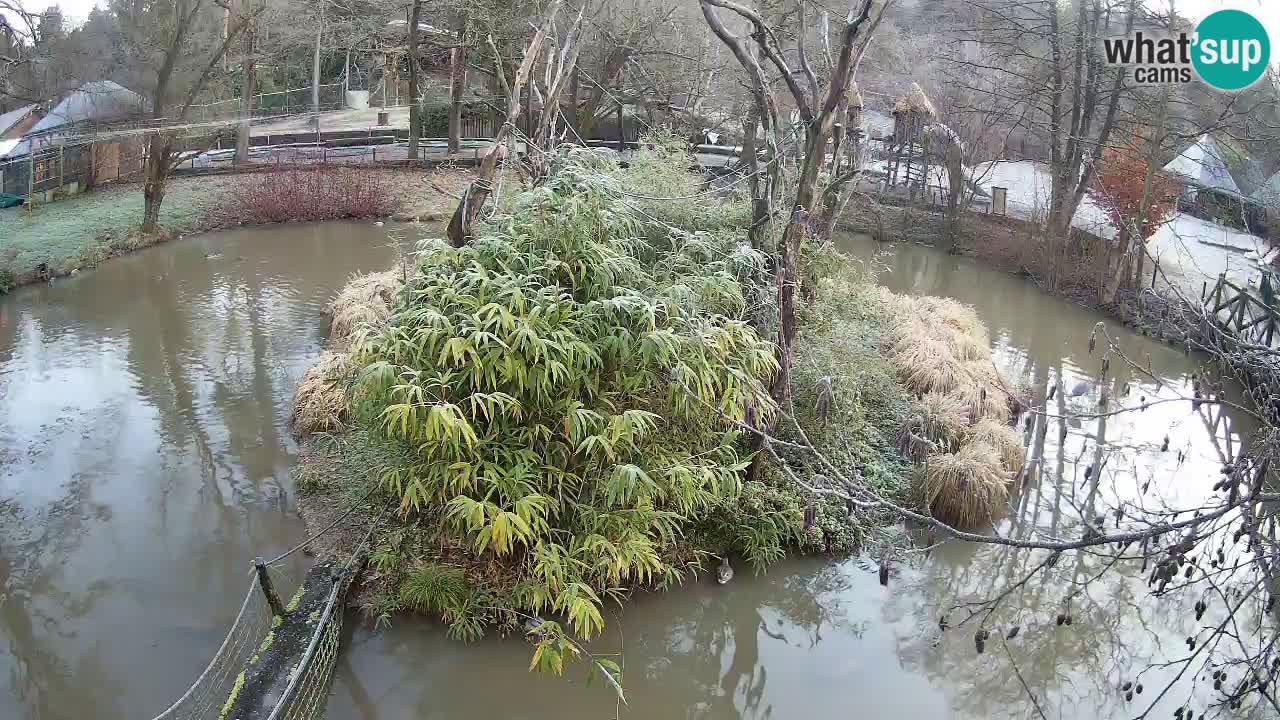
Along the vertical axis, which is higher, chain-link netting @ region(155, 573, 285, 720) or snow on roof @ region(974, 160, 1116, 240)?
snow on roof @ region(974, 160, 1116, 240)

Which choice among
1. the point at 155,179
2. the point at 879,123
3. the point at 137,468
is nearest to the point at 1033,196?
the point at 879,123

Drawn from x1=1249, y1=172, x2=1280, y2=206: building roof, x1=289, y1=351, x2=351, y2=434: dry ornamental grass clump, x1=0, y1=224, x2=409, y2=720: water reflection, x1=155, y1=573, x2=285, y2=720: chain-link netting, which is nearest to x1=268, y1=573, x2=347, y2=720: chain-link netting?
x1=155, y1=573, x2=285, y2=720: chain-link netting

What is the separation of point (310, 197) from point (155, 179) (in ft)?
8.12

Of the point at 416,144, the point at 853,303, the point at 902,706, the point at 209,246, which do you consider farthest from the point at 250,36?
the point at 902,706

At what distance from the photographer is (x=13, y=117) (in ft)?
51.0

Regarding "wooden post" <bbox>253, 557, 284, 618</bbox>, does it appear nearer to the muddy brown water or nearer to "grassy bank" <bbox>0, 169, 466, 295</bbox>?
the muddy brown water

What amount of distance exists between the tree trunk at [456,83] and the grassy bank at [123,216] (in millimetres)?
1556

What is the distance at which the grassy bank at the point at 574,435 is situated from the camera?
→ 4.93 m

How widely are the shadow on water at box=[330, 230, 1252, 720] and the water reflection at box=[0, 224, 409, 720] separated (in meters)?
1.20

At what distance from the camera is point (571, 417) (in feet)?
16.2

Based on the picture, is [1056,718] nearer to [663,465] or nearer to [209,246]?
[663,465]

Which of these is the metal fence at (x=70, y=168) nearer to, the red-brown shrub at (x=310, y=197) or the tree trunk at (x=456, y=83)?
the red-brown shrub at (x=310, y=197)

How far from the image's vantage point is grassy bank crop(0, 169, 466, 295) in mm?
11887

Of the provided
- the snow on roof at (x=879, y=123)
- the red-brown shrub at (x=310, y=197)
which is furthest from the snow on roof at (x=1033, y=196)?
the red-brown shrub at (x=310, y=197)
